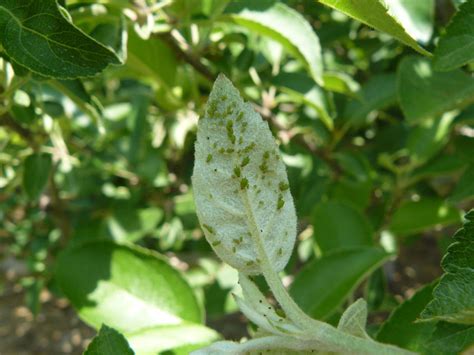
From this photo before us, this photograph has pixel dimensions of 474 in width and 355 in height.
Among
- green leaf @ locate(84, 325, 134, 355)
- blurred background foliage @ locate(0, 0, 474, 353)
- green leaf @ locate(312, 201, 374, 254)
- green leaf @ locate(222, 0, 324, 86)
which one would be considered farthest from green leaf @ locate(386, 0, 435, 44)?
green leaf @ locate(84, 325, 134, 355)

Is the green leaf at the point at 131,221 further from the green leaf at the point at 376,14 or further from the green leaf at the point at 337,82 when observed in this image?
the green leaf at the point at 376,14

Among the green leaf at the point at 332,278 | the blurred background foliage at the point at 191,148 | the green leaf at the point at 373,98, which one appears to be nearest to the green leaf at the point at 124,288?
the blurred background foliage at the point at 191,148

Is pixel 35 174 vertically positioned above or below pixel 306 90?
below

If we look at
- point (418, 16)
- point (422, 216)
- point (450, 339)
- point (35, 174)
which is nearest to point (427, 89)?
point (418, 16)

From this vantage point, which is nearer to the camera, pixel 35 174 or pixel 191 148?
pixel 35 174

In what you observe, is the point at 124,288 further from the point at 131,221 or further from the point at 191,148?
the point at 191,148

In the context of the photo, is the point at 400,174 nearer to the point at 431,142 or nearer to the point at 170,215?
the point at 431,142

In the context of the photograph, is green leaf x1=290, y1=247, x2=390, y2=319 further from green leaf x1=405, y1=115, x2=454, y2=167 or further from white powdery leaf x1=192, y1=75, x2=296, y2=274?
green leaf x1=405, y1=115, x2=454, y2=167
